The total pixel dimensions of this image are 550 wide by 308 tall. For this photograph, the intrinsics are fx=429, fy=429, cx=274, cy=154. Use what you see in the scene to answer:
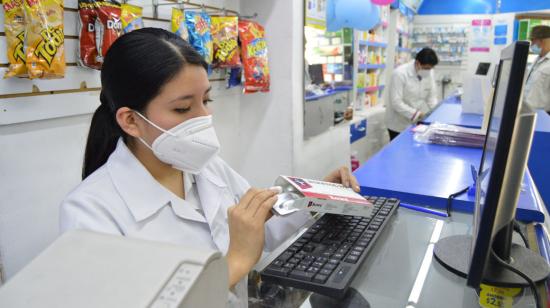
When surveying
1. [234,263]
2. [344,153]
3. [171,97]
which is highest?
[171,97]

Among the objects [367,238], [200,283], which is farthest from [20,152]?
[200,283]

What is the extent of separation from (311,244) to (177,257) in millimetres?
623

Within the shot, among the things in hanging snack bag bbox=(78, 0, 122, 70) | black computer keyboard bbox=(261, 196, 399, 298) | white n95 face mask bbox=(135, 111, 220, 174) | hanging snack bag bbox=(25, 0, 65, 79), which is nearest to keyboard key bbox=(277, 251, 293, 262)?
black computer keyboard bbox=(261, 196, 399, 298)

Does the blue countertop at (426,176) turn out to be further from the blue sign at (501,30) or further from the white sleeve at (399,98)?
the blue sign at (501,30)

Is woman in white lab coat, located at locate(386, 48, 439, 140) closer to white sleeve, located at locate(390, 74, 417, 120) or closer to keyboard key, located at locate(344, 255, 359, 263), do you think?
white sleeve, located at locate(390, 74, 417, 120)

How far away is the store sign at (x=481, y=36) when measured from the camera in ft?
28.8

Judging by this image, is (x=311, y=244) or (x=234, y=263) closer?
(x=234, y=263)

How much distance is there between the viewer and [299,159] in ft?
11.3

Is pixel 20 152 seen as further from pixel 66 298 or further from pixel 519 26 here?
pixel 519 26

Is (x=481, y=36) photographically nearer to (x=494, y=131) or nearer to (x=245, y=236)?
(x=494, y=131)

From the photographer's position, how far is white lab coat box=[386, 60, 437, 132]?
16.7 feet

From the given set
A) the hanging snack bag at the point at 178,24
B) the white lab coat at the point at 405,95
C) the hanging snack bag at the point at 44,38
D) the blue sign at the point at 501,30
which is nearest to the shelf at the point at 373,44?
the white lab coat at the point at 405,95

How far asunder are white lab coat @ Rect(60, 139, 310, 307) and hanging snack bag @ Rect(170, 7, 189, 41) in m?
1.14

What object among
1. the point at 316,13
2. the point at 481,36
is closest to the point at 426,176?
the point at 316,13
